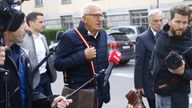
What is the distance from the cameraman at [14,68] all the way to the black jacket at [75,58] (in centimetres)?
127

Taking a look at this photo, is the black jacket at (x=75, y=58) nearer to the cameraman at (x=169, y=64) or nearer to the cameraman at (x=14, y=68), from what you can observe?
the cameraman at (x=169, y=64)

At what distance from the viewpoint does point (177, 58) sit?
400 cm

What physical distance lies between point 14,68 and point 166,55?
1717 mm

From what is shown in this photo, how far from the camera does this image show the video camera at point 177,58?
4.02m

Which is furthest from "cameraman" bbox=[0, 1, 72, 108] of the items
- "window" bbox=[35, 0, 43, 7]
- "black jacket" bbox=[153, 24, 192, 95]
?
"window" bbox=[35, 0, 43, 7]

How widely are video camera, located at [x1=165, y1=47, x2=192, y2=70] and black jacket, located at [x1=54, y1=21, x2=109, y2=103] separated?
838 mm

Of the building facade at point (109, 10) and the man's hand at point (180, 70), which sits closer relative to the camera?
the man's hand at point (180, 70)

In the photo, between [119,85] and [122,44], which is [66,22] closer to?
[122,44]

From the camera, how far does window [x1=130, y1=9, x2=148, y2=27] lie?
31.6 metres

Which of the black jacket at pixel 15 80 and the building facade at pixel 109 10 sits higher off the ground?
the black jacket at pixel 15 80

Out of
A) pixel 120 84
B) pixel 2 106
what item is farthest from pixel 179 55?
pixel 120 84

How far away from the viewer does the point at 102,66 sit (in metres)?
4.72

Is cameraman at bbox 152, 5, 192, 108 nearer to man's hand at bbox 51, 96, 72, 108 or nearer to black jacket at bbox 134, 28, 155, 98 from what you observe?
black jacket at bbox 134, 28, 155, 98

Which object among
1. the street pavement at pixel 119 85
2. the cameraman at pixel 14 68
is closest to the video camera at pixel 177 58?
the cameraman at pixel 14 68
